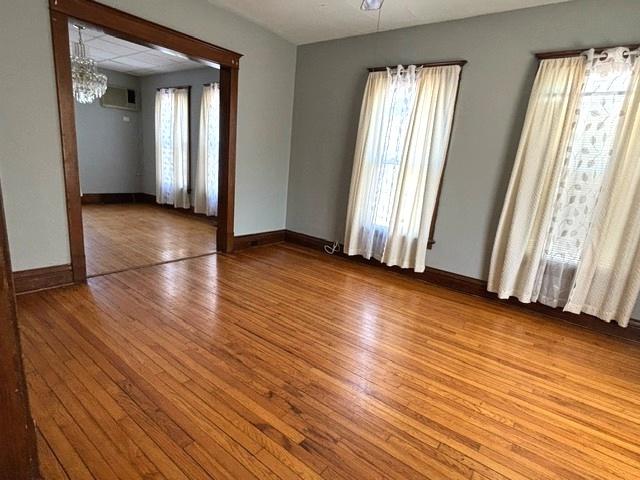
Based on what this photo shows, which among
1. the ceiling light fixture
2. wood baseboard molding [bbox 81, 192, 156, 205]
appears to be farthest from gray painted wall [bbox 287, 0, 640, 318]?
wood baseboard molding [bbox 81, 192, 156, 205]

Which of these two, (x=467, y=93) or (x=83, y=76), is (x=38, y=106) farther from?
(x=467, y=93)

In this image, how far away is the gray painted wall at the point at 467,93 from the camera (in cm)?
281

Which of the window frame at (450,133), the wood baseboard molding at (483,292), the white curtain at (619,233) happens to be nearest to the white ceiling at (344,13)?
the window frame at (450,133)

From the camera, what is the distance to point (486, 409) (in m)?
1.81

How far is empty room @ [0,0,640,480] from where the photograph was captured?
151cm

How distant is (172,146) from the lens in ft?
21.3

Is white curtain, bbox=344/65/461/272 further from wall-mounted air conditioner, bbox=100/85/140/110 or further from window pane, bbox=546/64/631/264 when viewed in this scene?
wall-mounted air conditioner, bbox=100/85/140/110

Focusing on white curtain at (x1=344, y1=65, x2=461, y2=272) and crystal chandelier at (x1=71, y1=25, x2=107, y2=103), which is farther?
crystal chandelier at (x1=71, y1=25, x2=107, y2=103)

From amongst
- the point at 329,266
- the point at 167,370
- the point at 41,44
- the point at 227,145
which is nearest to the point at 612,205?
the point at 329,266

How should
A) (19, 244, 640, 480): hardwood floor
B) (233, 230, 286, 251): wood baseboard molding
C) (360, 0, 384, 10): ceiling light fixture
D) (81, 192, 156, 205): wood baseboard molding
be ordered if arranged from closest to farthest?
(19, 244, 640, 480): hardwood floor, (360, 0, 384, 10): ceiling light fixture, (233, 230, 286, 251): wood baseboard molding, (81, 192, 156, 205): wood baseboard molding

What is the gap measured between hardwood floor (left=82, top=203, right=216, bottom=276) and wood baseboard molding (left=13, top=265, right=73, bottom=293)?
11.5 inches

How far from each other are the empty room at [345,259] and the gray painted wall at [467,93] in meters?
0.02

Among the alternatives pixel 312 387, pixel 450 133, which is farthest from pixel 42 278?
pixel 450 133

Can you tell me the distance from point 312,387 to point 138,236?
3.85m
